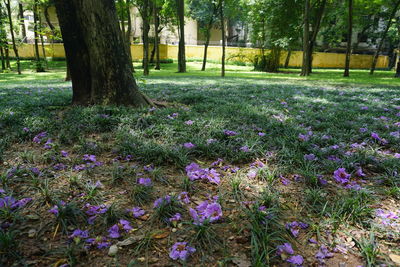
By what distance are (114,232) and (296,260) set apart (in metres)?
0.98

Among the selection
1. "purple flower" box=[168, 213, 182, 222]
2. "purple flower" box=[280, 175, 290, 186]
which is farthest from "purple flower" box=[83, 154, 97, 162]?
"purple flower" box=[280, 175, 290, 186]

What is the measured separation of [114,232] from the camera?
143 cm

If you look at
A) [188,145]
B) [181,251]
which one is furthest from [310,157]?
[181,251]

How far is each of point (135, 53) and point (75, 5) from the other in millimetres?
29678

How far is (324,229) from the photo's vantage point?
153 centimetres

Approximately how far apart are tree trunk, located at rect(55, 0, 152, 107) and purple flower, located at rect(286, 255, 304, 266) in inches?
129

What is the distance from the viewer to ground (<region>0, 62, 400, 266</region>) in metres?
1.34

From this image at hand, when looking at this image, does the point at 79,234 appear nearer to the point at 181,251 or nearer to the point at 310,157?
the point at 181,251

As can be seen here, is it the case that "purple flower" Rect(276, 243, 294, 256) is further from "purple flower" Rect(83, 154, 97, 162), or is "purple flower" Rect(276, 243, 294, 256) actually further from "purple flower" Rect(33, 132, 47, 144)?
"purple flower" Rect(33, 132, 47, 144)

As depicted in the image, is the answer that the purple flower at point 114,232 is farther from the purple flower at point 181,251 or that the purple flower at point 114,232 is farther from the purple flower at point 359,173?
the purple flower at point 359,173

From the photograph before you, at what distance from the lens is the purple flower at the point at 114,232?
55.3 inches

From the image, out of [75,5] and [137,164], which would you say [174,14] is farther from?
[137,164]

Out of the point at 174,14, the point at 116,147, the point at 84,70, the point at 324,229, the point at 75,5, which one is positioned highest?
the point at 174,14

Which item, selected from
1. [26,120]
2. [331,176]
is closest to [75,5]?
[26,120]
